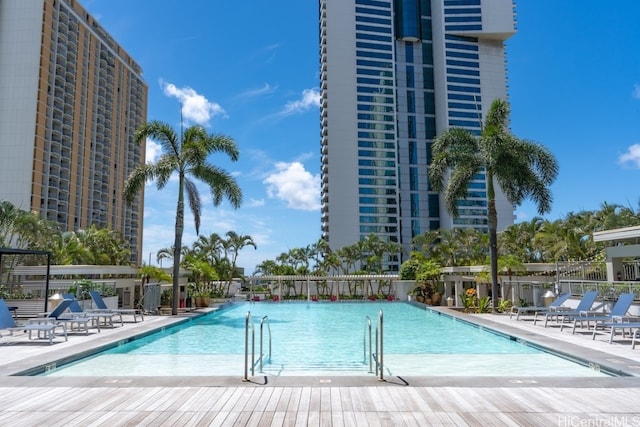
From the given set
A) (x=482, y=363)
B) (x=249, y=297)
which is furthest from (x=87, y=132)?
(x=482, y=363)

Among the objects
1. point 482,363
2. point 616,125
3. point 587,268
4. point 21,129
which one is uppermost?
point 21,129

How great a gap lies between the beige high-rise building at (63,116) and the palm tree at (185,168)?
144 feet

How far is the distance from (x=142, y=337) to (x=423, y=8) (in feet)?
297

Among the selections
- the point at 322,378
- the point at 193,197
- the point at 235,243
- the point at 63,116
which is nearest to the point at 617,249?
the point at 322,378

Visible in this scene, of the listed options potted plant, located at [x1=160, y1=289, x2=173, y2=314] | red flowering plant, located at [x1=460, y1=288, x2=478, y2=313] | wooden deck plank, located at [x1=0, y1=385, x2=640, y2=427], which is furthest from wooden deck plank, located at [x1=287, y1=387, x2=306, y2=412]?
potted plant, located at [x1=160, y1=289, x2=173, y2=314]

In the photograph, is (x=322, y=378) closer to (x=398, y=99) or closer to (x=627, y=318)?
(x=627, y=318)

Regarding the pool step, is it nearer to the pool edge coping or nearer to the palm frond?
the pool edge coping

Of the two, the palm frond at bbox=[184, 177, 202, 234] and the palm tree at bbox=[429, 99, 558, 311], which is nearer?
the palm tree at bbox=[429, 99, 558, 311]

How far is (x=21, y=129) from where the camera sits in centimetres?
5634

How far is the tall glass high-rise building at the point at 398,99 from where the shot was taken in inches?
3152

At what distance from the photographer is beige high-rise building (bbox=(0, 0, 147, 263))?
56.4 m

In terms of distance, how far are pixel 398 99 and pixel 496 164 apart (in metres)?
70.3

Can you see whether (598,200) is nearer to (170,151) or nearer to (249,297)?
(249,297)

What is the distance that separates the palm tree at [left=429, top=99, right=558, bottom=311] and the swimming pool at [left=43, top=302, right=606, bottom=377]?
18.6 feet
